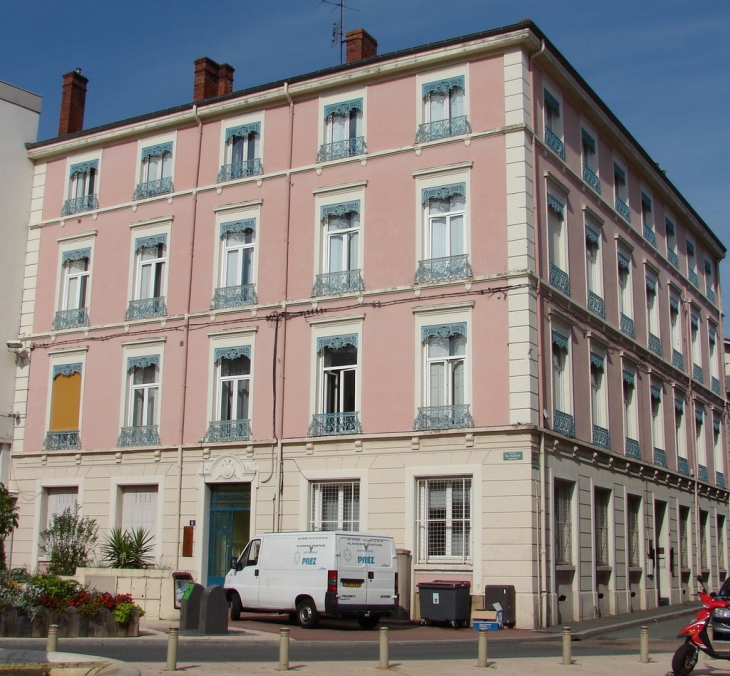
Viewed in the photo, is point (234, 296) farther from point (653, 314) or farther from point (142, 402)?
point (653, 314)

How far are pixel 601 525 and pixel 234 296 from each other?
12.1m

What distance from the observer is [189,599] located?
62.4ft

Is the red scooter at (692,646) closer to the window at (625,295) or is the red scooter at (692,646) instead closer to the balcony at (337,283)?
the balcony at (337,283)

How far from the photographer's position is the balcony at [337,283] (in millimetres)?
26766

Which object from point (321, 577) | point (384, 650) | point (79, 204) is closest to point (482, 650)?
point (384, 650)

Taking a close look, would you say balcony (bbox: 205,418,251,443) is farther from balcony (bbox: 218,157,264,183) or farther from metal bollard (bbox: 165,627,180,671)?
metal bollard (bbox: 165,627,180,671)

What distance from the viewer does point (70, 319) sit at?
103 feet

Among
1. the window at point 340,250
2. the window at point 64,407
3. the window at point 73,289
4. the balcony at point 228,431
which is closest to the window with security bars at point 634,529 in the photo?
the window at point 340,250

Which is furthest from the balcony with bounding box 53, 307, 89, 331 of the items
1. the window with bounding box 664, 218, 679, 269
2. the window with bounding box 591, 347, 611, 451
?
the window with bounding box 664, 218, 679, 269

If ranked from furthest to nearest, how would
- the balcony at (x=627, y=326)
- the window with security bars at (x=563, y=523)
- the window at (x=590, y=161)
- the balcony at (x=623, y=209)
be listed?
the balcony at (x=623, y=209), the balcony at (x=627, y=326), the window at (x=590, y=161), the window with security bars at (x=563, y=523)

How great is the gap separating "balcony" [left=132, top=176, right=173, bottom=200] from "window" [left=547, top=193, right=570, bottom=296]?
11.6m

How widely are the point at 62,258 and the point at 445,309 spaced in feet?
45.1

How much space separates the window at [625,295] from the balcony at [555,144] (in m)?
5.14

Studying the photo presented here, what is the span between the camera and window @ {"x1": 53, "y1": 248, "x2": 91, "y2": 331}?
103ft
